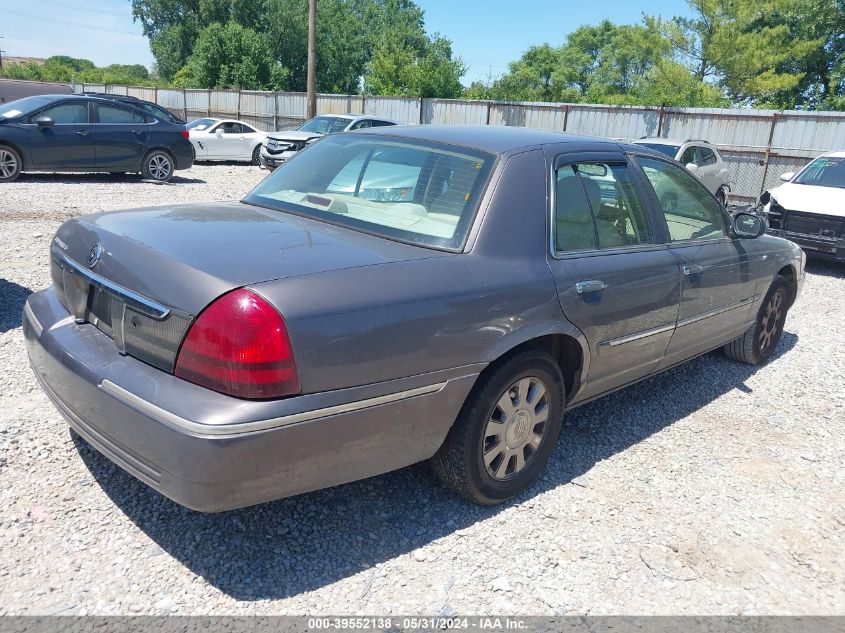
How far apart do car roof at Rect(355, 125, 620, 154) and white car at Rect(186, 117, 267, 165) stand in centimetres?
1674

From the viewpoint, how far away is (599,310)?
348 centimetres

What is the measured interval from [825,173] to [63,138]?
12.5 meters

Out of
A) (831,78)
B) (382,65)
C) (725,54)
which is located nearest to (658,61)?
(725,54)

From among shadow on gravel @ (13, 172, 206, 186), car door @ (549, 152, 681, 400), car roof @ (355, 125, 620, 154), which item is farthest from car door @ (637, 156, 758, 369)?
shadow on gravel @ (13, 172, 206, 186)

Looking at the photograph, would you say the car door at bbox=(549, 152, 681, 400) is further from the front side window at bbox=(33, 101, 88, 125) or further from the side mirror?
the front side window at bbox=(33, 101, 88, 125)

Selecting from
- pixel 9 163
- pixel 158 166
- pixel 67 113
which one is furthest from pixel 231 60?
pixel 9 163

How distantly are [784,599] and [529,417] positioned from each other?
1.27 metres

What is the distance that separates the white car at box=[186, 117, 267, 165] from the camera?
19.3 meters

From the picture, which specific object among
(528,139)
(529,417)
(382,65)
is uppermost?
(382,65)

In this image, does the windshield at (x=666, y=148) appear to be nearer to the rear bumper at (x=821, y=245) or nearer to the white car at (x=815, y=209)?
the white car at (x=815, y=209)

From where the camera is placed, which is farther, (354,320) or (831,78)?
(831,78)

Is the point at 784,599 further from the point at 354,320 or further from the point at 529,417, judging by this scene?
the point at 354,320

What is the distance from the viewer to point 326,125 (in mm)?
18906

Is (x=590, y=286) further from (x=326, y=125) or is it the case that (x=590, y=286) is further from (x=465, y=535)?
(x=326, y=125)
